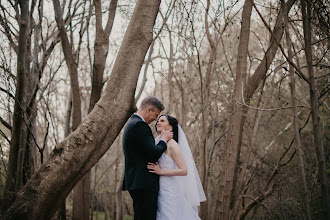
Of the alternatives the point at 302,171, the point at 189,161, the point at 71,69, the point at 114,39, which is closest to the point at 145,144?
the point at 189,161

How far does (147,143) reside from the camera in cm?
337

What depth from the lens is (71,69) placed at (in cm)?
562

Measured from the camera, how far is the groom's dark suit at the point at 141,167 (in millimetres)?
3373

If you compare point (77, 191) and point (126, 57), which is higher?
point (126, 57)

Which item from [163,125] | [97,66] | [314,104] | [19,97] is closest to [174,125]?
[163,125]

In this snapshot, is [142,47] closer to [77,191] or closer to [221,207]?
[221,207]

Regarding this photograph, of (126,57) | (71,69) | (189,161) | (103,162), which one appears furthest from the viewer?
(103,162)

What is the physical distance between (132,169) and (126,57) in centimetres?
112

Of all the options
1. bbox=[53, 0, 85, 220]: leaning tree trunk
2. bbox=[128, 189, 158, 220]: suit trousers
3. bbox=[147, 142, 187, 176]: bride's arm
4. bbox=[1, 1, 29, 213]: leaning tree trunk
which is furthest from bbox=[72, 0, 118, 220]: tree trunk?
bbox=[128, 189, 158, 220]: suit trousers

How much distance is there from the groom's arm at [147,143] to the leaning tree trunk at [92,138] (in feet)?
0.83

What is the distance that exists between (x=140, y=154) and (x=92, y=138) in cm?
65

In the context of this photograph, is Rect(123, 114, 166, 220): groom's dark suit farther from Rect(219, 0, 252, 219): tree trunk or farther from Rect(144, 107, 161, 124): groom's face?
Rect(219, 0, 252, 219): tree trunk

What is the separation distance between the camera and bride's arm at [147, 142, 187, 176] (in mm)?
3475

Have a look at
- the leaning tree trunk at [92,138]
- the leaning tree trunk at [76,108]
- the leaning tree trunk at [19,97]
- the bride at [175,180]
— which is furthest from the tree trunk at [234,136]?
the leaning tree trunk at [19,97]
